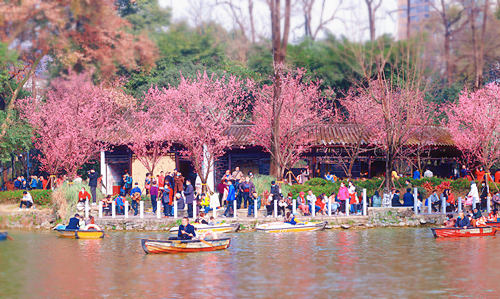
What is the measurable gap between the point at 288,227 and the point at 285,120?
12.3 m

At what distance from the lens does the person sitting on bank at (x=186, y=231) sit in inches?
994

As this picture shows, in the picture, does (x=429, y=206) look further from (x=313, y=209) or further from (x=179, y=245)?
(x=179, y=245)

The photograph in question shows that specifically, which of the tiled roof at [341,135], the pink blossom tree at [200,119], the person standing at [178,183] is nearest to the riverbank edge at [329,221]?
the person standing at [178,183]

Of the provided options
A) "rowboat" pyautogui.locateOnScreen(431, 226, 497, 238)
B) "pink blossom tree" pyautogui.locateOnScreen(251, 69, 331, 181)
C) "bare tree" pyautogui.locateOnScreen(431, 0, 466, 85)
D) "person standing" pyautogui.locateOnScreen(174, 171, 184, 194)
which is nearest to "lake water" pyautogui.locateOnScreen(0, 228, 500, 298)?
"rowboat" pyautogui.locateOnScreen(431, 226, 497, 238)

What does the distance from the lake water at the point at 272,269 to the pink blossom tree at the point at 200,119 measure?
410 inches

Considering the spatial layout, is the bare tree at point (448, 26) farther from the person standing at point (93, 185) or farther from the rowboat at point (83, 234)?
the person standing at point (93, 185)

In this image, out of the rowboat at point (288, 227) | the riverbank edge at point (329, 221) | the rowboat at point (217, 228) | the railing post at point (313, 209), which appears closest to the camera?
the rowboat at point (217, 228)

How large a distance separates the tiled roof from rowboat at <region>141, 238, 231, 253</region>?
16842 mm

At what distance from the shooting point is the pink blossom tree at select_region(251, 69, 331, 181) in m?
37.3

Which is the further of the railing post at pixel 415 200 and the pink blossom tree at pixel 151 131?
the pink blossom tree at pixel 151 131

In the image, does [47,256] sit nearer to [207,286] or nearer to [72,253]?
[72,253]

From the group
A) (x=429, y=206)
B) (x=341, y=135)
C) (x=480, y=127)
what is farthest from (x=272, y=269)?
(x=480, y=127)

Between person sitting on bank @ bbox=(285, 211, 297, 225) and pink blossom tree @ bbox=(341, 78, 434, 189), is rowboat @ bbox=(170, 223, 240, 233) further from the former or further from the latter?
pink blossom tree @ bbox=(341, 78, 434, 189)

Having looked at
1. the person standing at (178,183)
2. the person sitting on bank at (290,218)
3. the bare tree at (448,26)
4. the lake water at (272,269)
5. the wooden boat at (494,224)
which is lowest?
the lake water at (272,269)
